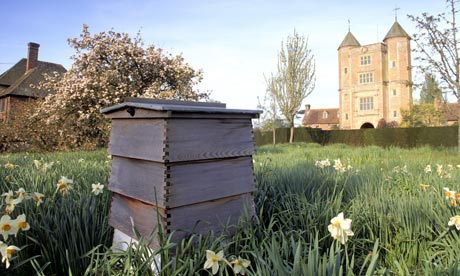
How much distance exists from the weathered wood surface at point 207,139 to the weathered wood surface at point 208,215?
291 millimetres

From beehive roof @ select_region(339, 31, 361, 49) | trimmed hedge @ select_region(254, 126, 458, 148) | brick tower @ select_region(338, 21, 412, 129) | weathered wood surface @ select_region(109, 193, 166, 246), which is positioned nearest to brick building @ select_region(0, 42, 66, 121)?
trimmed hedge @ select_region(254, 126, 458, 148)

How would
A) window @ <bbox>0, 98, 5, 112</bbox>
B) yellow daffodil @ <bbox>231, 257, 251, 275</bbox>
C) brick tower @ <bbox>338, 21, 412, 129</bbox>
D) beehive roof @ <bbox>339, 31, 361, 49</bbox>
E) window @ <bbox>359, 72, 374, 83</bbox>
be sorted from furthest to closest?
1. beehive roof @ <bbox>339, 31, 361, 49</bbox>
2. window @ <bbox>359, 72, 374, 83</bbox>
3. brick tower @ <bbox>338, 21, 412, 129</bbox>
4. window @ <bbox>0, 98, 5, 112</bbox>
5. yellow daffodil @ <bbox>231, 257, 251, 275</bbox>

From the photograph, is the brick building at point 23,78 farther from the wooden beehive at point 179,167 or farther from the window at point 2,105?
the wooden beehive at point 179,167

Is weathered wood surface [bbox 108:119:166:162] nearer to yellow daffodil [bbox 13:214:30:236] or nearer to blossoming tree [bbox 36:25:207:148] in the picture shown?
yellow daffodil [bbox 13:214:30:236]

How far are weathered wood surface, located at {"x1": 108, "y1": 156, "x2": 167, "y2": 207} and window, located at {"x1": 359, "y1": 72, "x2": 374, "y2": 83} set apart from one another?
38.9 m

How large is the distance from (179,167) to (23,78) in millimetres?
32257

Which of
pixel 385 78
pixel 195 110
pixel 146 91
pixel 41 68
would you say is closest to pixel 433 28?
pixel 146 91

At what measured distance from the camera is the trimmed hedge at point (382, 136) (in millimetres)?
19516

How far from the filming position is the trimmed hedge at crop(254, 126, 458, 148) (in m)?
19.5

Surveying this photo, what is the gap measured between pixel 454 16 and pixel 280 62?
41.6 ft

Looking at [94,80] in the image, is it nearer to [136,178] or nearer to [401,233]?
[136,178]

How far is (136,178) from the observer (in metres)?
1.76

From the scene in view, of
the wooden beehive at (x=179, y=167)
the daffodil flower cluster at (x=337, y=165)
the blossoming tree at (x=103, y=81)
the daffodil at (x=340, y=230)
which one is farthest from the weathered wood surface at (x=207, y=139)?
the blossoming tree at (x=103, y=81)

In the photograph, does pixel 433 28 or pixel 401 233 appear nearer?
pixel 401 233
